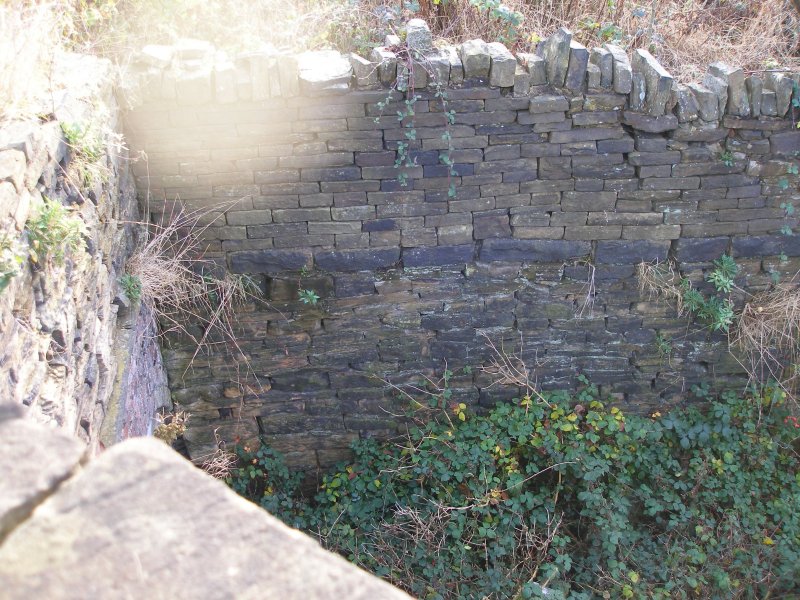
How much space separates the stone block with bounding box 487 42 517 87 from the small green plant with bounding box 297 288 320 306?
1540mm

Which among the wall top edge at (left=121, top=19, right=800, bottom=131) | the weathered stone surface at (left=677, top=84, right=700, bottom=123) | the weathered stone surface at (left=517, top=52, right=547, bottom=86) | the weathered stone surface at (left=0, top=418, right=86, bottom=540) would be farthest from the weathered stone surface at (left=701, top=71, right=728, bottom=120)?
the weathered stone surface at (left=0, top=418, right=86, bottom=540)

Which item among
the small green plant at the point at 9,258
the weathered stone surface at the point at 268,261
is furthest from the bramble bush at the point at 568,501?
the small green plant at the point at 9,258

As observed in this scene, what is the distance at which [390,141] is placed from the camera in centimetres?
357

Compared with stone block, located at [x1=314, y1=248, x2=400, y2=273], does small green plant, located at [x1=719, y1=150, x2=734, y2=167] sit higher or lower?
higher

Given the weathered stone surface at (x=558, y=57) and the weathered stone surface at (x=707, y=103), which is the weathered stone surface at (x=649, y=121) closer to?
the weathered stone surface at (x=707, y=103)

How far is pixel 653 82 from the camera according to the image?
3.51 meters

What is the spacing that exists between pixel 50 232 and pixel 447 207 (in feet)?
6.86

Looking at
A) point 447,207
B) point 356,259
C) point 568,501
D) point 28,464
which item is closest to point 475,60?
point 447,207

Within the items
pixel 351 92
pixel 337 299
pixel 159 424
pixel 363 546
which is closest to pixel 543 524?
pixel 363 546

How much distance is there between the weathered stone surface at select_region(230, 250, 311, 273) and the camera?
3.83 metres

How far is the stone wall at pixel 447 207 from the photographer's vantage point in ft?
11.4

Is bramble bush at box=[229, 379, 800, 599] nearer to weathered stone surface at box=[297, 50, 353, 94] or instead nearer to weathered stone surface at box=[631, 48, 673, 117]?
weathered stone surface at box=[631, 48, 673, 117]

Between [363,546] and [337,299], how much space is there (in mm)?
1475

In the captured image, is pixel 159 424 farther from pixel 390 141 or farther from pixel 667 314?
pixel 667 314
